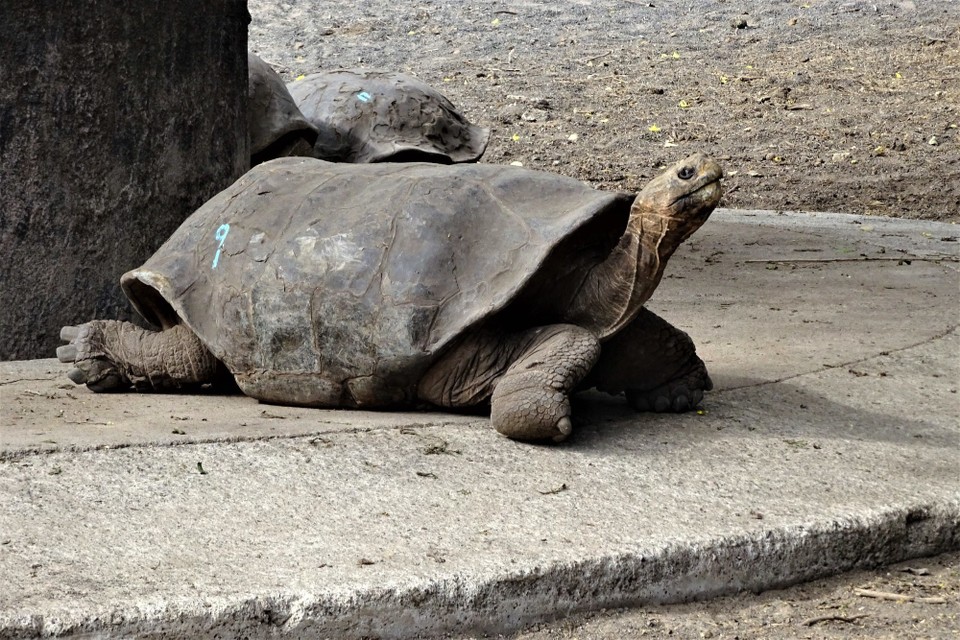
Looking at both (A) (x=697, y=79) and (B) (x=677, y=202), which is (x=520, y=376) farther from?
(A) (x=697, y=79)

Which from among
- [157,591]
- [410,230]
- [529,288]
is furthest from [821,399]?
[157,591]

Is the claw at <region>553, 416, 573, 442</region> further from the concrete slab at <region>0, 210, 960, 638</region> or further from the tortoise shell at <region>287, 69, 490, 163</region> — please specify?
the tortoise shell at <region>287, 69, 490, 163</region>

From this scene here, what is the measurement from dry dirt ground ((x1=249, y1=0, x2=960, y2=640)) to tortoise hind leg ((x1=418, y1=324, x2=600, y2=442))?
5869mm

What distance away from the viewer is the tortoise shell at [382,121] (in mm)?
7957

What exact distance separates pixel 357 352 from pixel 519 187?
66 centimetres

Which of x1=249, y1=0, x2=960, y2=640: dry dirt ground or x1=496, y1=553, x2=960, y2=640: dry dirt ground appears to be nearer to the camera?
x1=496, y1=553, x2=960, y2=640: dry dirt ground

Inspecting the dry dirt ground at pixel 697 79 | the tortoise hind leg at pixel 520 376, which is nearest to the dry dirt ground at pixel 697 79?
the dry dirt ground at pixel 697 79

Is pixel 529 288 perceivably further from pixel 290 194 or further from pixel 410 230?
pixel 290 194

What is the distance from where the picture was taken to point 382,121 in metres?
8.02

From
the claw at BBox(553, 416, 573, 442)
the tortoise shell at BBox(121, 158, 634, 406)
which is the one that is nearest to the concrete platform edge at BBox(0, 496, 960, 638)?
the claw at BBox(553, 416, 573, 442)

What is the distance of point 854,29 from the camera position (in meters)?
13.1

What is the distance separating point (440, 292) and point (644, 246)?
556 millimetres

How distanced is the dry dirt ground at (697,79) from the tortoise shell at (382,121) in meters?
1.67

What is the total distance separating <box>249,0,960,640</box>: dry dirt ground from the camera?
10.0m
